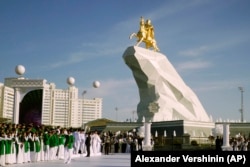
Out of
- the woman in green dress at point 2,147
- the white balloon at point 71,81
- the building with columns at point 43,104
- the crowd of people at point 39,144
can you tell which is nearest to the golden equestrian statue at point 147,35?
the building with columns at point 43,104

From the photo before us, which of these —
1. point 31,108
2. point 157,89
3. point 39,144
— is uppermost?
point 157,89

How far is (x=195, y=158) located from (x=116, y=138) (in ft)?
78.7

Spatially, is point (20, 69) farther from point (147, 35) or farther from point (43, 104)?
point (43, 104)

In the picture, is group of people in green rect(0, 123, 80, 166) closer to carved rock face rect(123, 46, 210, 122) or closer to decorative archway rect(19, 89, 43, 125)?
decorative archway rect(19, 89, 43, 125)

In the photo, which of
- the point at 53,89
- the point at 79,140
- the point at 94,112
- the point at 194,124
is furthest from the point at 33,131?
the point at 94,112

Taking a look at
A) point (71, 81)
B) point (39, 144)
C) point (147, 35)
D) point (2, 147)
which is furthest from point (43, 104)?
point (2, 147)

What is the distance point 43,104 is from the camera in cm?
9144

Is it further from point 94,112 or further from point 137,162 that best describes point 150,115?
point 94,112

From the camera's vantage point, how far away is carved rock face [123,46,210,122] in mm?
43656

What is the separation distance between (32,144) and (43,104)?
7560cm

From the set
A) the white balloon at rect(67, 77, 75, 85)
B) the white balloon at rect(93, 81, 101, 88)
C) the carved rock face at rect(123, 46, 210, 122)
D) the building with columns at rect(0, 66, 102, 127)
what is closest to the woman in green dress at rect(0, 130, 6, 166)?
the building with columns at rect(0, 66, 102, 127)

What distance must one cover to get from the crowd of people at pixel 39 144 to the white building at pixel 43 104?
403 inches

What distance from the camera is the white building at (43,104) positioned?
33.0m

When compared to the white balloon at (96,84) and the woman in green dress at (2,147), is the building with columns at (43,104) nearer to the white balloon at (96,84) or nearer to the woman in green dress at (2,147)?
the white balloon at (96,84)
